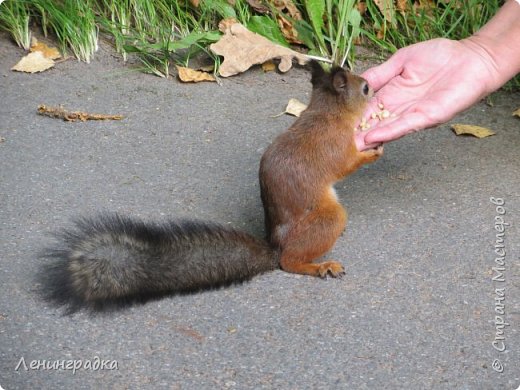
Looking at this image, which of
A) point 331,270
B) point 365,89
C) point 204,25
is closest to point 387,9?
point 204,25

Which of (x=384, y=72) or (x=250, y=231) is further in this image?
(x=384, y=72)

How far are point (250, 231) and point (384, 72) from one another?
32.2 inches

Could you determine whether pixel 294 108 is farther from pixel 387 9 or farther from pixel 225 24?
pixel 387 9

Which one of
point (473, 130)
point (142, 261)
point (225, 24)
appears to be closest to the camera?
point (142, 261)

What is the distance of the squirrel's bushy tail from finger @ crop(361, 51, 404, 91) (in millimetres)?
857

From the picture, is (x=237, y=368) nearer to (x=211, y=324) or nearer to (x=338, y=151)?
(x=211, y=324)

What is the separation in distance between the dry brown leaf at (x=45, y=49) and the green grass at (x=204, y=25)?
0.14ft

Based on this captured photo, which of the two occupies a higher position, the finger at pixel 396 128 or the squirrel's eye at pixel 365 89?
the squirrel's eye at pixel 365 89

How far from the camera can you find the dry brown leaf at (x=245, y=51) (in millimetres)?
3992

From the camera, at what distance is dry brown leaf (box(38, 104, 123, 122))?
3689 mm

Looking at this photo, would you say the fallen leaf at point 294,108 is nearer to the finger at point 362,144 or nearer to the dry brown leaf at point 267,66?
the dry brown leaf at point 267,66

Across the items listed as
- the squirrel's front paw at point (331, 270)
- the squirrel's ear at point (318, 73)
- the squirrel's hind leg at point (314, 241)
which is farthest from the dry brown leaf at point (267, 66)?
the squirrel's front paw at point (331, 270)

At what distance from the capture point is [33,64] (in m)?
4.09

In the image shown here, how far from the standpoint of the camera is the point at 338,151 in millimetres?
2711
